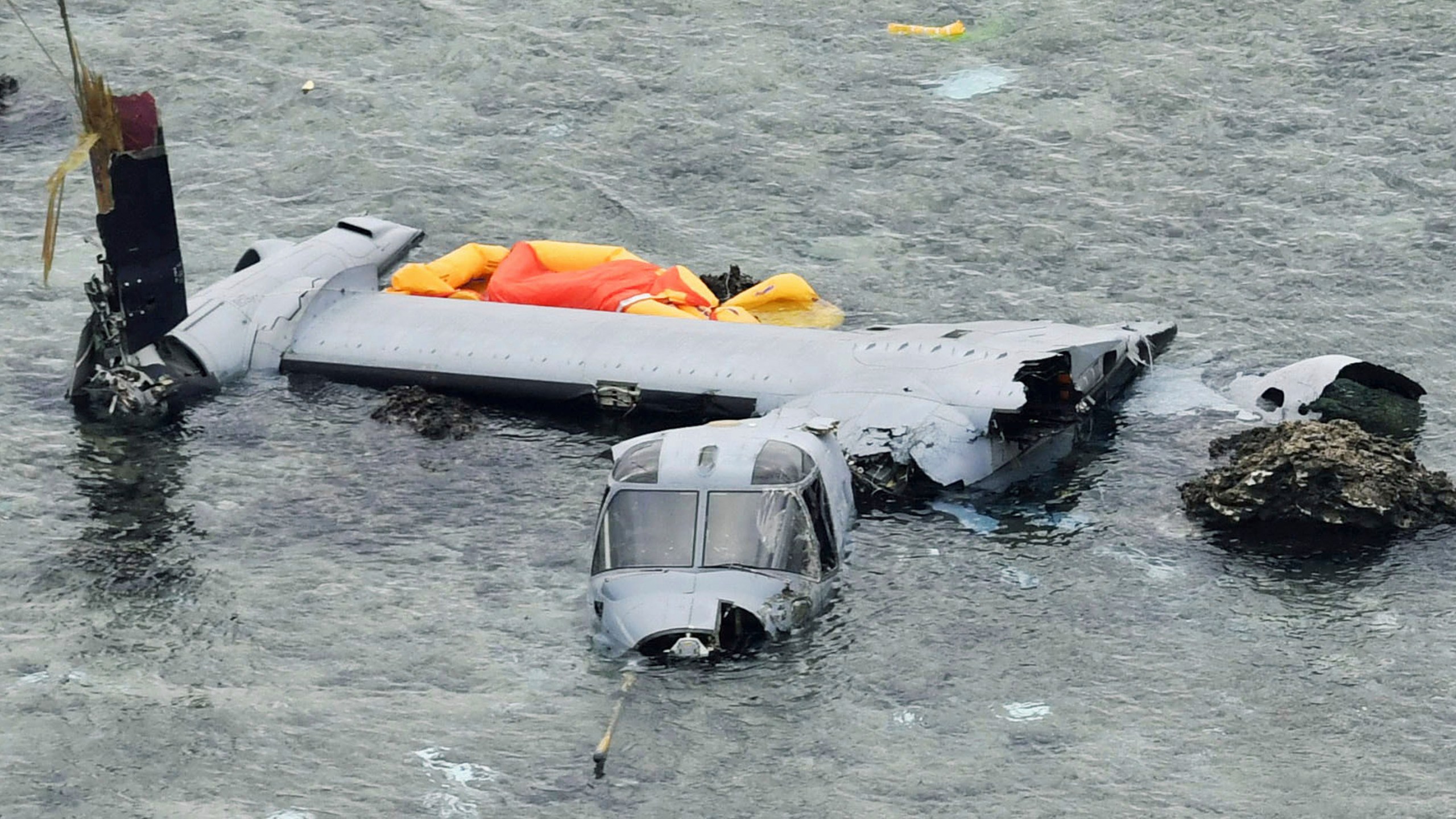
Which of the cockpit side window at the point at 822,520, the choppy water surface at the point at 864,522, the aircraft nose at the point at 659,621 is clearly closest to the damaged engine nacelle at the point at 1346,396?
the choppy water surface at the point at 864,522

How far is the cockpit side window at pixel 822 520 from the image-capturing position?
26.9 metres

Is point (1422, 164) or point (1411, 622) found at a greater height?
point (1422, 164)

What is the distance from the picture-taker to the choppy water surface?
24031 mm

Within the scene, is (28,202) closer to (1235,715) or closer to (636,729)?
(636,729)

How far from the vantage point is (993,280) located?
3794cm

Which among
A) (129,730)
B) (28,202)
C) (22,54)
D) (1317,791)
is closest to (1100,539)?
(1317,791)

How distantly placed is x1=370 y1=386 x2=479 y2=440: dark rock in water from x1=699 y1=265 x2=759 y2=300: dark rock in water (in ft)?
19.1

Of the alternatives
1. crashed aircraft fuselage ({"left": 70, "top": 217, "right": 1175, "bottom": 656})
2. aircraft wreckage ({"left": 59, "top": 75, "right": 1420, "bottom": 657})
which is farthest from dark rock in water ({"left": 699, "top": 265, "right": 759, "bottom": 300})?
crashed aircraft fuselage ({"left": 70, "top": 217, "right": 1175, "bottom": 656})

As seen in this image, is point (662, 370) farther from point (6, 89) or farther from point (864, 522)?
point (6, 89)

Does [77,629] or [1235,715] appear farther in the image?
[77,629]

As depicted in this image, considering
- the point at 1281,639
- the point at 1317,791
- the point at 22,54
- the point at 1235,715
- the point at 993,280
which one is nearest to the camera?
the point at 1317,791

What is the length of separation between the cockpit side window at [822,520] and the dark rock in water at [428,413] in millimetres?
7753

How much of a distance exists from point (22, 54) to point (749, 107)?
18.4 m

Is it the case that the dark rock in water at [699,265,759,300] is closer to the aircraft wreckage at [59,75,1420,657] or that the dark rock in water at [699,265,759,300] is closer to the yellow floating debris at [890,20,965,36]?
the aircraft wreckage at [59,75,1420,657]
